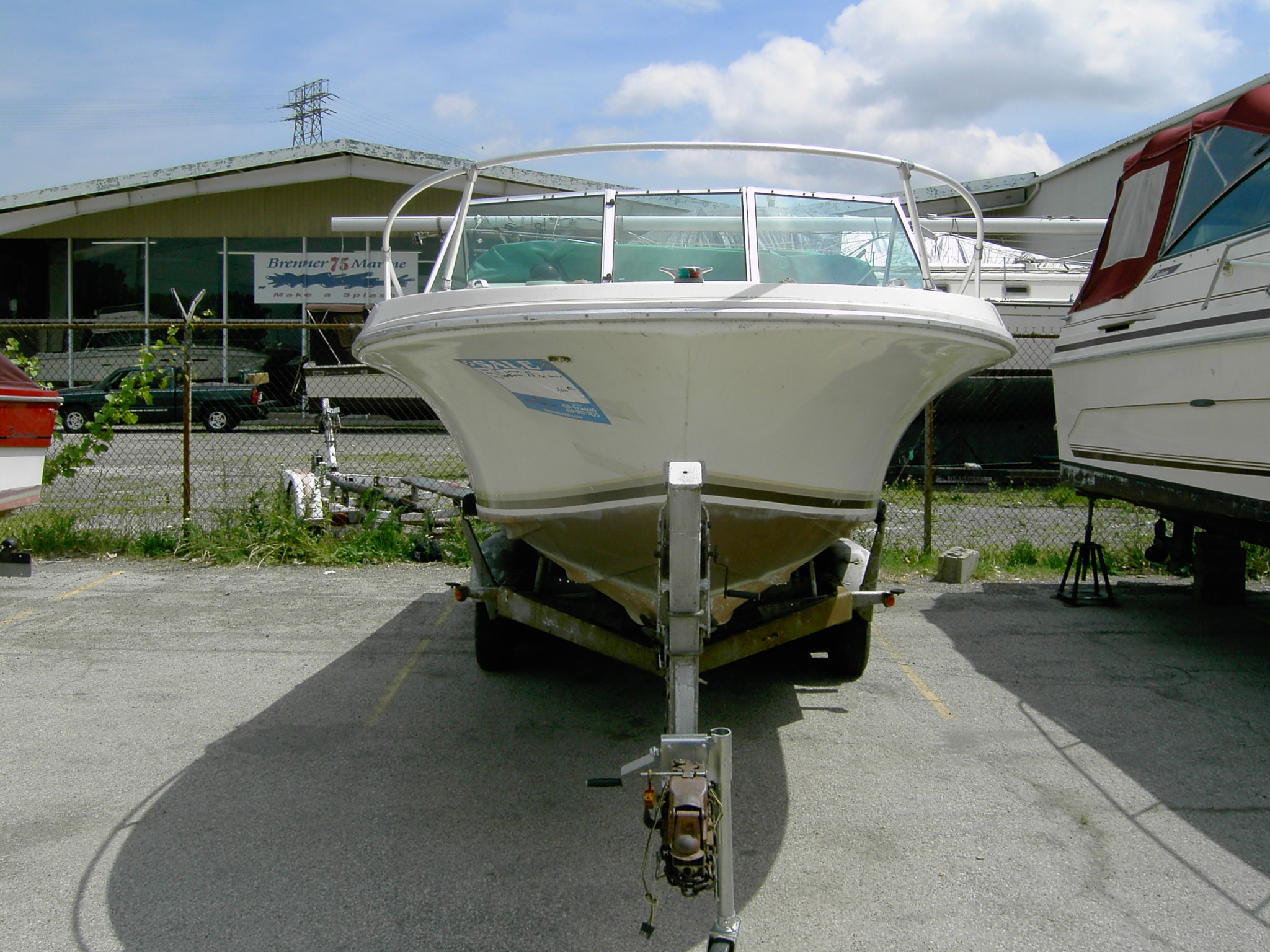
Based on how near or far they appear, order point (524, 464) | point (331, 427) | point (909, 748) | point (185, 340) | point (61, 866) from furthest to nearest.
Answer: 1. point (331, 427)
2. point (185, 340)
3. point (909, 748)
4. point (524, 464)
5. point (61, 866)

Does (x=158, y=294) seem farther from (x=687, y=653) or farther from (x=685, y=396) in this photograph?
(x=687, y=653)

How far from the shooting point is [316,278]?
2184cm

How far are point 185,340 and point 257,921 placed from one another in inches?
242

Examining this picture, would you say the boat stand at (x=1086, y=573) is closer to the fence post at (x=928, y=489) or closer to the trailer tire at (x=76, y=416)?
the fence post at (x=928, y=489)

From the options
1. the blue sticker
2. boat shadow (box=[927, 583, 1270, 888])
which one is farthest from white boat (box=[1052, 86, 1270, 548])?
the blue sticker

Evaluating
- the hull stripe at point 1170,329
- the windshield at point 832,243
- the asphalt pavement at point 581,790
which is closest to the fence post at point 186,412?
the asphalt pavement at point 581,790

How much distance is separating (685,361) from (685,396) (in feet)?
0.44

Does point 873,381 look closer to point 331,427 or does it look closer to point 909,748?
point 909,748

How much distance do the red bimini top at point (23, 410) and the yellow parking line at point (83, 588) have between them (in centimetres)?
109

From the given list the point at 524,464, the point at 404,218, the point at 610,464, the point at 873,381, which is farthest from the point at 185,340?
the point at 873,381

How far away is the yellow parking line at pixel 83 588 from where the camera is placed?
21.7ft

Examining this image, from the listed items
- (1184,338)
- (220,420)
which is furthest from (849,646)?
(220,420)

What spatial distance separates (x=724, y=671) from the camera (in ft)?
17.2

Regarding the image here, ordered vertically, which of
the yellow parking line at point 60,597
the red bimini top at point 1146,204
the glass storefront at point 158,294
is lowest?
the yellow parking line at point 60,597
